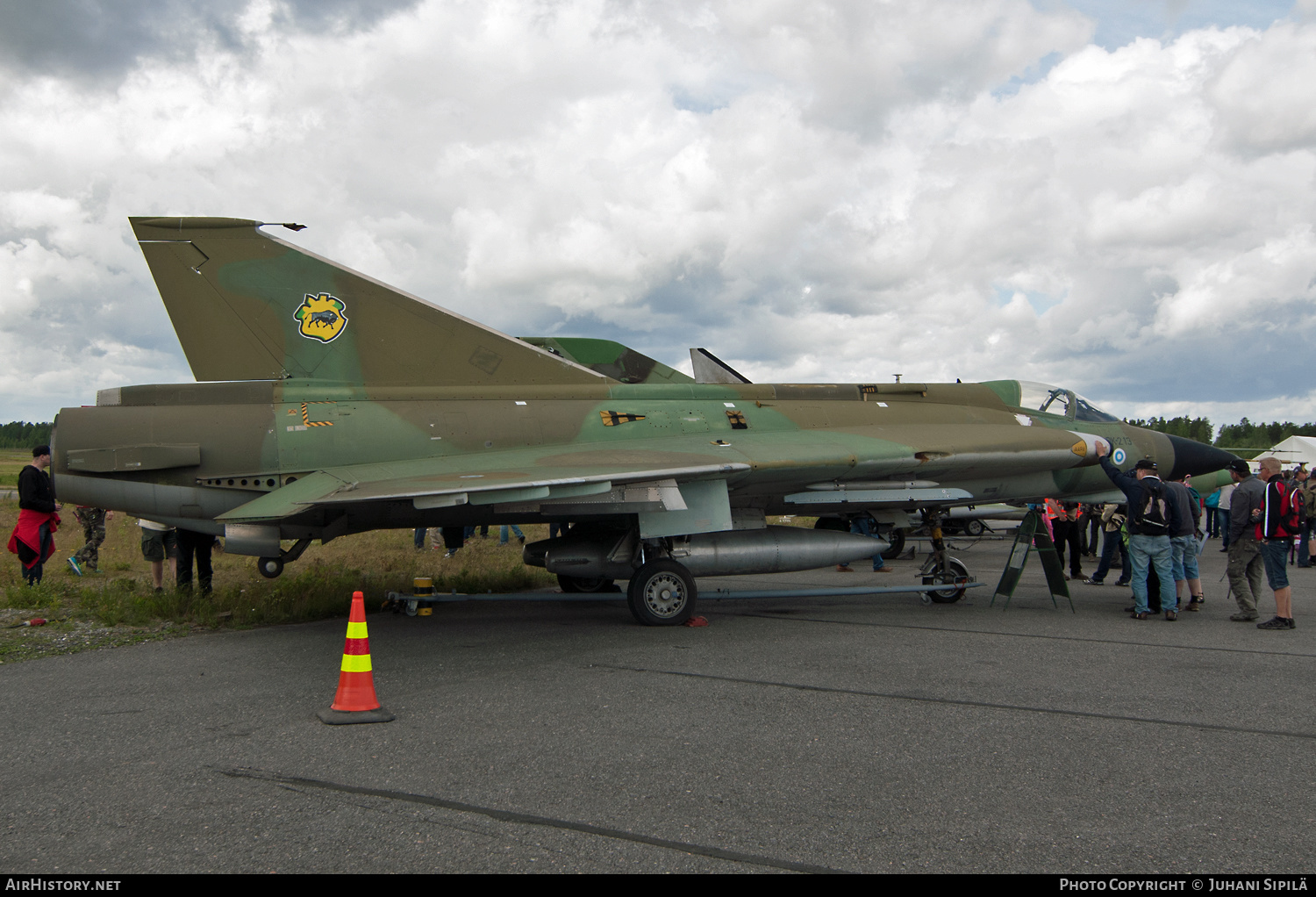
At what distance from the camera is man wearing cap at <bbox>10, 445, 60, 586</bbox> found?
29.0 ft

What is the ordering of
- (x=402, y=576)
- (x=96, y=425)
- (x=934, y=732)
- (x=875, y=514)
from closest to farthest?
(x=934, y=732) < (x=96, y=425) < (x=875, y=514) < (x=402, y=576)

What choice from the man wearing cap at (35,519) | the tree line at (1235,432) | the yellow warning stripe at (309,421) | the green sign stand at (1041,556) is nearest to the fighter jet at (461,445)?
the yellow warning stripe at (309,421)

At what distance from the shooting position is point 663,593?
8.34m

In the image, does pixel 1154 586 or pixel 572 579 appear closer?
pixel 1154 586

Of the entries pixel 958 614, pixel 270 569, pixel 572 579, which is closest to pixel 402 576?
pixel 572 579

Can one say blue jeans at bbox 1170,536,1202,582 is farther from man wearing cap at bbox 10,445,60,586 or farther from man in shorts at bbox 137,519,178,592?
man wearing cap at bbox 10,445,60,586

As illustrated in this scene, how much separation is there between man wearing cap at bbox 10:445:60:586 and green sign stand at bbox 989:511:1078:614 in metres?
11.0

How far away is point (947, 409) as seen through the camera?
34.8ft

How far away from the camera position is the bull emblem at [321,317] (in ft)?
27.8

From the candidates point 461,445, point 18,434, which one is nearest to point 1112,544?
point 461,445

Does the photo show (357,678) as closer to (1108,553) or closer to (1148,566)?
(1148,566)

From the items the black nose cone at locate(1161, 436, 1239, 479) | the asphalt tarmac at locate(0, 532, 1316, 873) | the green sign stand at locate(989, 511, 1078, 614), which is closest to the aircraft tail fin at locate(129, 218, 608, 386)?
Result: the asphalt tarmac at locate(0, 532, 1316, 873)

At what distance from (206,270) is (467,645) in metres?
4.92
